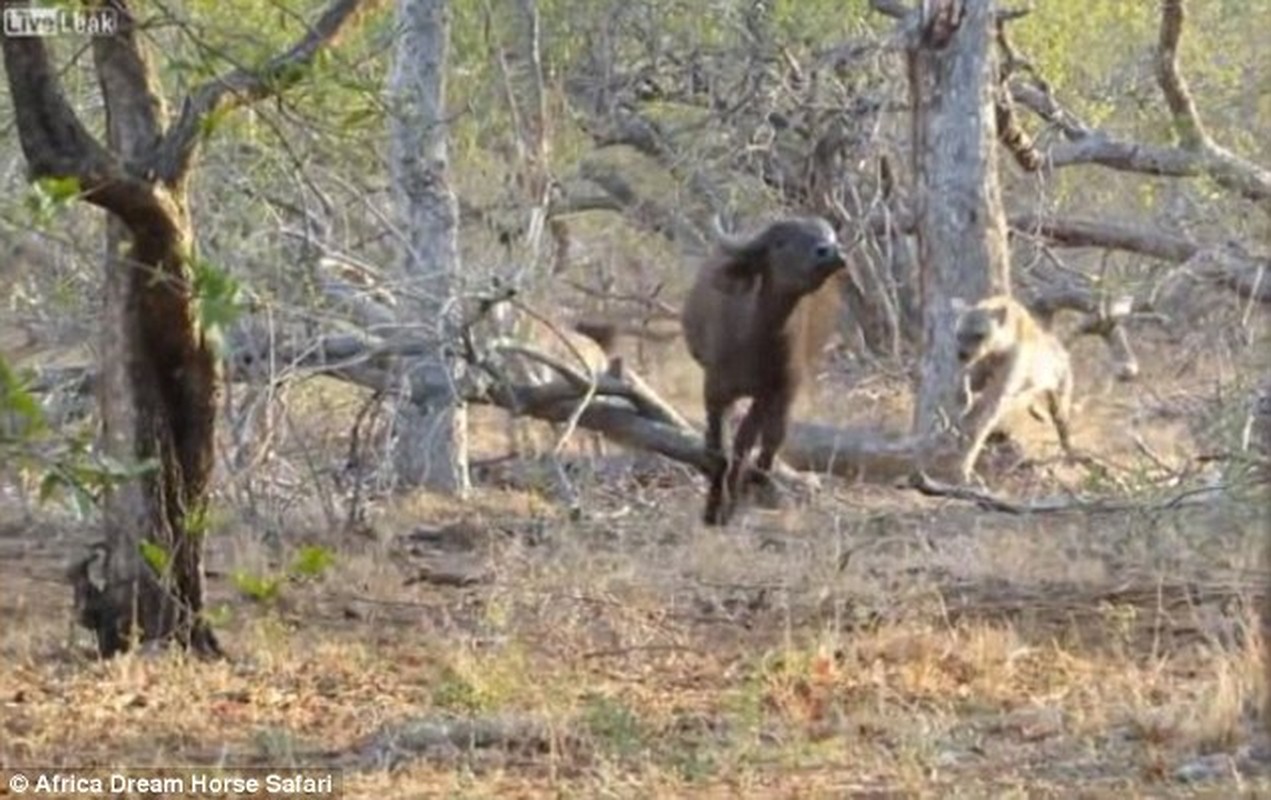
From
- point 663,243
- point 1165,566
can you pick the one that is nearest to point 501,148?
point 663,243

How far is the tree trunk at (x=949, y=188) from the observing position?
46.5 feet

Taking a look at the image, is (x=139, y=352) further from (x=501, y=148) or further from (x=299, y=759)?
(x=501, y=148)

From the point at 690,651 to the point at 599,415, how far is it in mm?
4278

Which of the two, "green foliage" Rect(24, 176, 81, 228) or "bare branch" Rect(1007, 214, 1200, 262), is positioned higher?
"green foliage" Rect(24, 176, 81, 228)

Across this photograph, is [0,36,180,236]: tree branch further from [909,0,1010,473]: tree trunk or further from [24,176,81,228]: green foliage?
[909,0,1010,473]: tree trunk

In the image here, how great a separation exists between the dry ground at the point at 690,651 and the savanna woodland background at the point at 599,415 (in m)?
0.03

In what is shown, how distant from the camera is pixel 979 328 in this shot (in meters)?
14.4

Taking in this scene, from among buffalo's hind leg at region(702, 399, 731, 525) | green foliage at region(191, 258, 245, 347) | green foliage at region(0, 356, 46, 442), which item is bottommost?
buffalo's hind leg at region(702, 399, 731, 525)

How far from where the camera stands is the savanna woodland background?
7.16m

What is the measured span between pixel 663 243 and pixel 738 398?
830 cm

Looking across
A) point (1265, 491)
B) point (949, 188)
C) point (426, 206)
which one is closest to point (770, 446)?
point (426, 206)

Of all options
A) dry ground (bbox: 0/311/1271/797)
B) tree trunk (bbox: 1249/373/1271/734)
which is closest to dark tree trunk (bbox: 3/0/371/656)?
dry ground (bbox: 0/311/1271/797)

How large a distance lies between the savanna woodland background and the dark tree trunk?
2cm

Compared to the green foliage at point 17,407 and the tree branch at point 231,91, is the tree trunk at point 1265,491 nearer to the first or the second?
the tree branch at point 231,91
